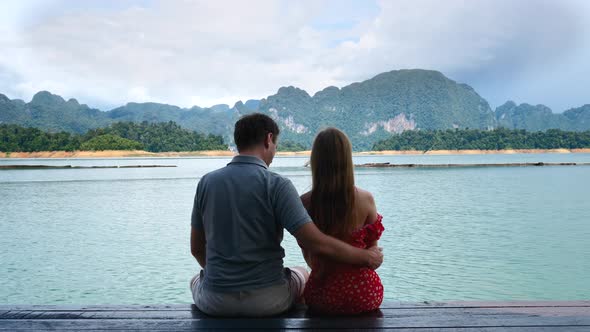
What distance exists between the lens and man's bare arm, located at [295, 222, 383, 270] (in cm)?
216

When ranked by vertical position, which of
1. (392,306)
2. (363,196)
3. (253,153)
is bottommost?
(392,306)

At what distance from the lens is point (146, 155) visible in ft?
321

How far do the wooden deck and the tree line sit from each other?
89546 mm

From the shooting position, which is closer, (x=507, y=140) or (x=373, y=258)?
(x=373, y=258)

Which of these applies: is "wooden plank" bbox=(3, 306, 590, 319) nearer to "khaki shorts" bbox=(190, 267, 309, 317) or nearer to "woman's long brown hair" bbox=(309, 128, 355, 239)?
"khaki shorts" bbox=(190, 267, 309, 317)

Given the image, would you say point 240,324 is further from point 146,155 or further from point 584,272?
point 146,155

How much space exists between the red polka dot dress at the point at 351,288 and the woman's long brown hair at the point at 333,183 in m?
0.10

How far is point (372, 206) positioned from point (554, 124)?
669 ft

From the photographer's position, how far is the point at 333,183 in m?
2.35

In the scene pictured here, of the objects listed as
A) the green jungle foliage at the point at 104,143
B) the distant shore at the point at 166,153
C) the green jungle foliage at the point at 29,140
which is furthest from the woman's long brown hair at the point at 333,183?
the distant shore at the point at 166,153

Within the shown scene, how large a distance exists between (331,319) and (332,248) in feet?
1.17

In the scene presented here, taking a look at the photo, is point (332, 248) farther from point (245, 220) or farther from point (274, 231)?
point (245, 220)

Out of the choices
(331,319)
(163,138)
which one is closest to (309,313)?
(331,319)

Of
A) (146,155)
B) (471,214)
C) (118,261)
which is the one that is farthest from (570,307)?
(146,155)
